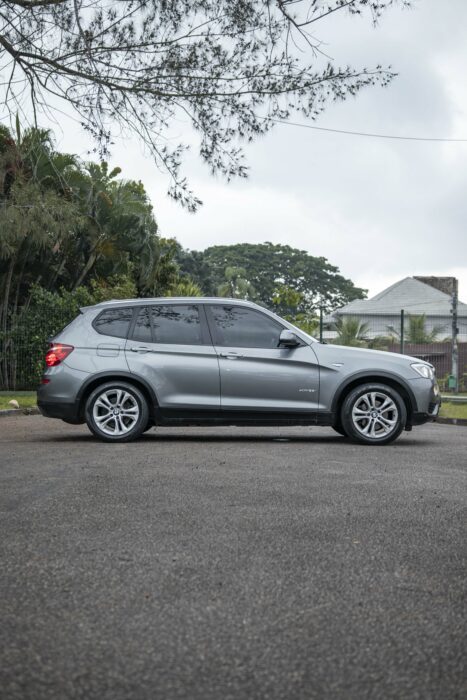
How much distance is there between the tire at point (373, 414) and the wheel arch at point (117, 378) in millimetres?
2200

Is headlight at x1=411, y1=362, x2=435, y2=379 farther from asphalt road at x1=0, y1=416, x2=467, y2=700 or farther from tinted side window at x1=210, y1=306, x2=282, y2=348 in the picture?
asphalt road at x1=0, y1=416, x2=467, y2=700

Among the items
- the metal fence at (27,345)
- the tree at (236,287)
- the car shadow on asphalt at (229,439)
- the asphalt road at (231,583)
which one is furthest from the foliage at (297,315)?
the tree at (236,287)

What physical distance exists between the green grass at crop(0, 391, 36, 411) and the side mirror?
787 centimetres

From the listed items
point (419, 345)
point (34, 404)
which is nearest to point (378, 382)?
point (34, 404)

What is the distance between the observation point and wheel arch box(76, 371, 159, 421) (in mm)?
10680

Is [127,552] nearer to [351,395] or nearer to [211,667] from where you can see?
[211,667]

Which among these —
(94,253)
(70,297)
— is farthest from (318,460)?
(94,253)

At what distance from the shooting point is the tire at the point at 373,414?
10703 millimetres

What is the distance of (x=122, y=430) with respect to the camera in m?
10.7

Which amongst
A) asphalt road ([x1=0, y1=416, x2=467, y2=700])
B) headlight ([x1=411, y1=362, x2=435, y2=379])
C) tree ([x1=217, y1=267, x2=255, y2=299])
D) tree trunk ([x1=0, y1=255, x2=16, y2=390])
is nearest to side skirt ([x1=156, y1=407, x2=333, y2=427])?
headlight ([x1=411, y1=362, x2=435, y2=379])

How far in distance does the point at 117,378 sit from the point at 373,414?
9.83 feet

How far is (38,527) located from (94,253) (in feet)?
72.4

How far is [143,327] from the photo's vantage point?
1102 cm

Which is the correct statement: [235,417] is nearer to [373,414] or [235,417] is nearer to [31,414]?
[373,414]
